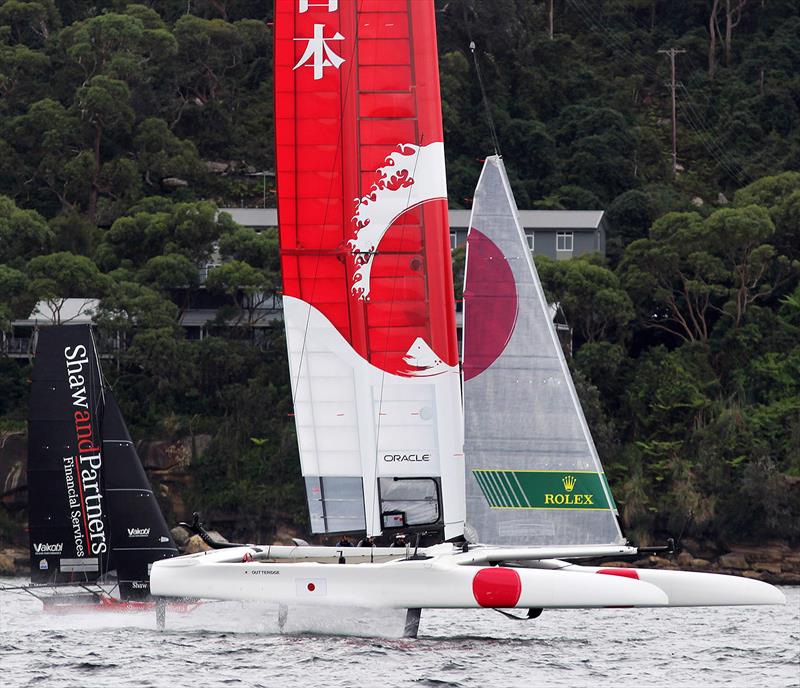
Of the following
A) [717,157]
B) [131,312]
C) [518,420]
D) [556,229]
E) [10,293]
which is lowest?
[518,420]

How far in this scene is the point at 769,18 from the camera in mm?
73750

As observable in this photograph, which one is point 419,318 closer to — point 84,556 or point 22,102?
point 84,556

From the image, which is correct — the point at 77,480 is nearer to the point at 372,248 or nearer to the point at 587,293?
the point at 372,248

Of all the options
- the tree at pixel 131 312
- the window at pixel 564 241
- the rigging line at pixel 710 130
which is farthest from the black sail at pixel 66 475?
the rigging line at pixel 710 130

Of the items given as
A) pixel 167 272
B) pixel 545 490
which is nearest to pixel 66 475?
pixel 545 490

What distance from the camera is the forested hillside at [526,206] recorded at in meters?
46.7

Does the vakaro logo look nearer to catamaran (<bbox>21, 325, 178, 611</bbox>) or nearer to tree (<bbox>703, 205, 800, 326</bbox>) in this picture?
catamaran (<bbox>21, 325, 178, 611</bbox>)

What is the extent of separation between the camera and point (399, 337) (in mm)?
21625

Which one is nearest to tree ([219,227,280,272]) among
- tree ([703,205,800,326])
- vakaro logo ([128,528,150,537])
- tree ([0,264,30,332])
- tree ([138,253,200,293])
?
tree ([138,253,200,293])

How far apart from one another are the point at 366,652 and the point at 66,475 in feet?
28.8

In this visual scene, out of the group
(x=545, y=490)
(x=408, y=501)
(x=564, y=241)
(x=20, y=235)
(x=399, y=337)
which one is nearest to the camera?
(x=545, y=490)

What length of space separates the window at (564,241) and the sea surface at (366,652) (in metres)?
31.3

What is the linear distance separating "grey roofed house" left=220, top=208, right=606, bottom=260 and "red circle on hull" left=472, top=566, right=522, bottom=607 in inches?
1467

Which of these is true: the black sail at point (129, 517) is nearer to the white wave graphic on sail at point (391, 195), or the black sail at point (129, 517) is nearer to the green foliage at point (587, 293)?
the white wave graphic on sail at point (391, 195)
